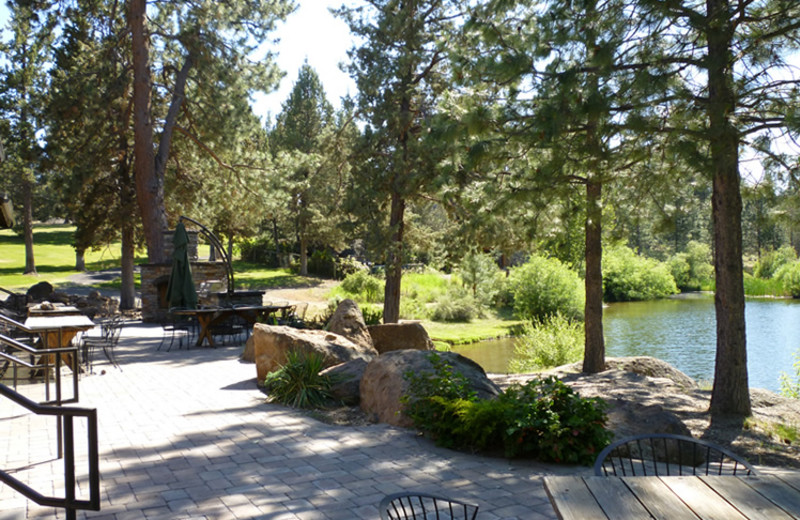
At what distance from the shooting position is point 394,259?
1566 cm

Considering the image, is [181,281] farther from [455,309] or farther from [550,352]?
[455,309]

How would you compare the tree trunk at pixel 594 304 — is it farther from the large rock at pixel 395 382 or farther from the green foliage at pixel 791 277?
the green foliage at pixel 791 277

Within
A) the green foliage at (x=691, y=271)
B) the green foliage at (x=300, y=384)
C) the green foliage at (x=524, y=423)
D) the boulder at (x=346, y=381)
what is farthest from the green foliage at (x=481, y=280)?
the green foliage at (x=524, y=423)

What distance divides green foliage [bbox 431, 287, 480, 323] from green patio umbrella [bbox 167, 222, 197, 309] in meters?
13.2

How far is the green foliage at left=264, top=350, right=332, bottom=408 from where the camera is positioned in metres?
7.17

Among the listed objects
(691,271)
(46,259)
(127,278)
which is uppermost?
(46,259)

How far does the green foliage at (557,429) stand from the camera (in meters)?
4.87

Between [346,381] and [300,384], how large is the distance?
0.55 metres

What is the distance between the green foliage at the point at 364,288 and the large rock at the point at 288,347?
1693cm

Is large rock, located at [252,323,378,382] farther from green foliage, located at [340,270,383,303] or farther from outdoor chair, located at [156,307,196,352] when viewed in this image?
green foliage, located at [340,270,383,303]

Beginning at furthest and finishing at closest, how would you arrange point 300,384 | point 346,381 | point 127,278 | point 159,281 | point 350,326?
1. point 127,278
2. point 159,281
3. point 350,326
4. point 346,381
5. point 300,384

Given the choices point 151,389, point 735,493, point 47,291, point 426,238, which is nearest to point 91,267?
point 47,291

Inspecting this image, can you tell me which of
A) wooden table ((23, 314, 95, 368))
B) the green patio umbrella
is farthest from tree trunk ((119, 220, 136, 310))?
wooden table ((23, 314, 95, 368))

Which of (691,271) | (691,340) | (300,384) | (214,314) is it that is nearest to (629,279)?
(691,271)
